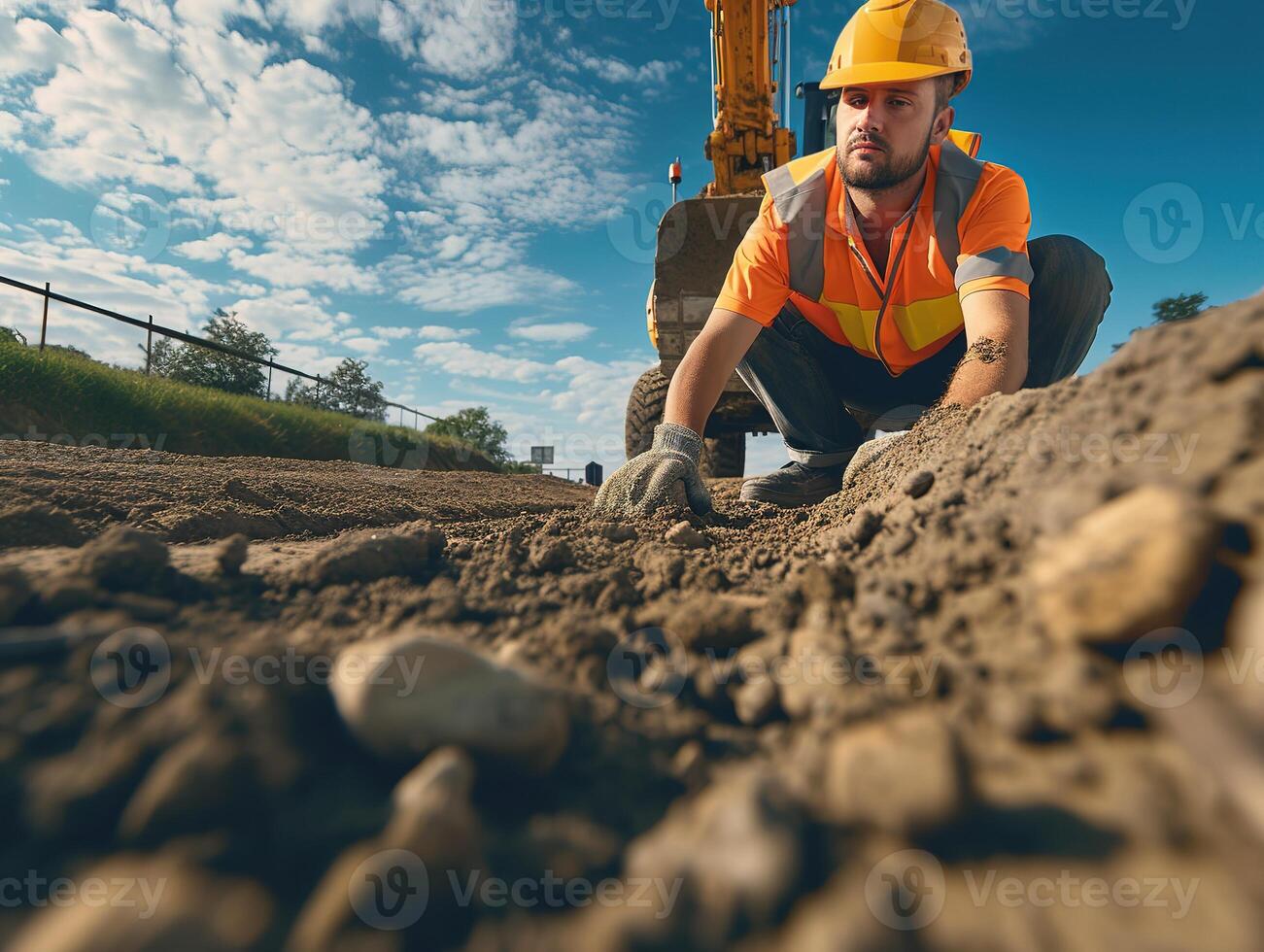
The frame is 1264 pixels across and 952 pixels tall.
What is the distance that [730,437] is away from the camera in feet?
A: 20.4

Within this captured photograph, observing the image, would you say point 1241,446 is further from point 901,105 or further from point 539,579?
point 901,105

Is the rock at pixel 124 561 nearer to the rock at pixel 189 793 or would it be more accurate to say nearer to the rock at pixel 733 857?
the rock at pixel 189 793

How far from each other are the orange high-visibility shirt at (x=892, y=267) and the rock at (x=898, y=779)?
2.06m

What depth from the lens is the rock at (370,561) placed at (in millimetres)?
1173

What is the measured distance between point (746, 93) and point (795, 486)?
453cm

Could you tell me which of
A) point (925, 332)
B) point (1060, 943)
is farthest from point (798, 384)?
point (1060, 943)

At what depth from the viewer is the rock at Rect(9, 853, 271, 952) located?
1.57ft

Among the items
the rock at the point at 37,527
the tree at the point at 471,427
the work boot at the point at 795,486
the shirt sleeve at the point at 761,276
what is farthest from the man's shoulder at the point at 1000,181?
the tree at the point at 471,427

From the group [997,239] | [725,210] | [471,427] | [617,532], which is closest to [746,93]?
[725,210]

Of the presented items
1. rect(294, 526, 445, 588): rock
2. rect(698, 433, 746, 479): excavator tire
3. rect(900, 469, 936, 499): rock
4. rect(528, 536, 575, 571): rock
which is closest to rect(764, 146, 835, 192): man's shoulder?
rect(900, 469, 936, 499): rock

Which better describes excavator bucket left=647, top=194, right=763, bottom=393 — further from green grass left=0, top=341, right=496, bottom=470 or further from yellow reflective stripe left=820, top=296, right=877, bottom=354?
green grass left=0, top=341, right=496, bottom=470

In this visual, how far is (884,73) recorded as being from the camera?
2.32 metres

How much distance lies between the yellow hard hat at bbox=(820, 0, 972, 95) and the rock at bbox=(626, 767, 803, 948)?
261 cm

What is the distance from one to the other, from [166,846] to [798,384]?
2.97 metres
